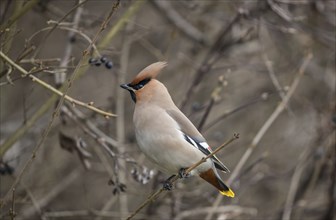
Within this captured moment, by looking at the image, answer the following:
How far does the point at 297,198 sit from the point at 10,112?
290cm

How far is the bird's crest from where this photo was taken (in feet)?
11.3

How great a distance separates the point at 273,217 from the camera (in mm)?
5250

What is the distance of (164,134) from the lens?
3.51m

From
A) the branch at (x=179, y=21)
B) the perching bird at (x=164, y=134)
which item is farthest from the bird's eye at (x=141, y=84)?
the branch at (x=179, y=21)

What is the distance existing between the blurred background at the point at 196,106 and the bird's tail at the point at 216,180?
0.50 m

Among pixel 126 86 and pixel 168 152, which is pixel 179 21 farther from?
pixel 168 152

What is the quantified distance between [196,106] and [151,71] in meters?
0.89

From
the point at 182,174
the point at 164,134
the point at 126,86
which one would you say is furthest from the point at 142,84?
the point at 182,174

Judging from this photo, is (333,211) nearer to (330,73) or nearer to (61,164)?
(330,73)

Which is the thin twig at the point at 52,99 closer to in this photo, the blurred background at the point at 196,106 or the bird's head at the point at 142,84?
the blurred background at the point at 196,106

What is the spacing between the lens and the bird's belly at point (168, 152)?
3443 millimetres

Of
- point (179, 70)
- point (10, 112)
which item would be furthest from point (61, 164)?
point (179, 70)

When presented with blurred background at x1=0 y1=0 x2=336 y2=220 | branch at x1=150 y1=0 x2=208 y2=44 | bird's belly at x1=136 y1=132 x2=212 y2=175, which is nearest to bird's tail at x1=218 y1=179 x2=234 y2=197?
bird's belly at x1=136 y1=132 x2=212 y2=175

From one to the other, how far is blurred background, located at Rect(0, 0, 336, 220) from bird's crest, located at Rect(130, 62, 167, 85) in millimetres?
308
